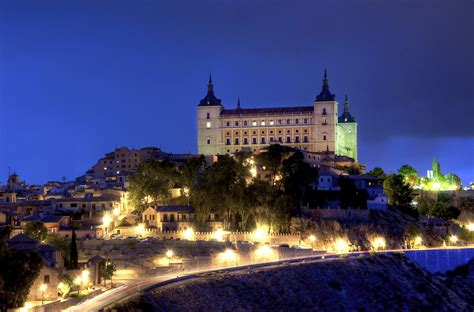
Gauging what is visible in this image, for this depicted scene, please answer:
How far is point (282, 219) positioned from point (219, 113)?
6008 cm

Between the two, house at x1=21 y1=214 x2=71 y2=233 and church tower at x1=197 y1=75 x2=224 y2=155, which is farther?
church tower at x1=197 y1=75 x2=224 y2=155

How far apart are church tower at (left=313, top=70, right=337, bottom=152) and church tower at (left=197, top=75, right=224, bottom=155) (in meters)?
19.5

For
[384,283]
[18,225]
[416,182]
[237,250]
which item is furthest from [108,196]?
[416,182]

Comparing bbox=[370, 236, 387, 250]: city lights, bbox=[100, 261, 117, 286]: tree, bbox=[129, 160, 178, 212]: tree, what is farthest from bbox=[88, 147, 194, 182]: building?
bbox=[100, 261, 117, 286]: tree

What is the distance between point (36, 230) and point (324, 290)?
29109 millimetres

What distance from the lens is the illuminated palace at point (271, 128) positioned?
130000mm

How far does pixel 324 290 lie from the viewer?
2394 inches

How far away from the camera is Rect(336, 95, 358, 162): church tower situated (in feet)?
446

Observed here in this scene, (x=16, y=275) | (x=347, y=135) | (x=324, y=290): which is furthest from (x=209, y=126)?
(x=16, y=275)

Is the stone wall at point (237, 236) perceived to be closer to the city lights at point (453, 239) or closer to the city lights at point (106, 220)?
the city lights at point (106, 220)

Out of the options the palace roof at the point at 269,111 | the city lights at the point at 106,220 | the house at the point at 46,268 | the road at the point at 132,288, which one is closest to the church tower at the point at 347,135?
the palace roof at the point at 269,111

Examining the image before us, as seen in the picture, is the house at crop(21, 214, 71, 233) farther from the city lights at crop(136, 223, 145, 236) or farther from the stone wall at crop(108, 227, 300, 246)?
the stone wall at crop(108, 227, 300, 246)

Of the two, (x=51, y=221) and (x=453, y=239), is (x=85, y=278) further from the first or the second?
(x=453, y=239)

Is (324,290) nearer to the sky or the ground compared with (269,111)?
nearer to the ground
